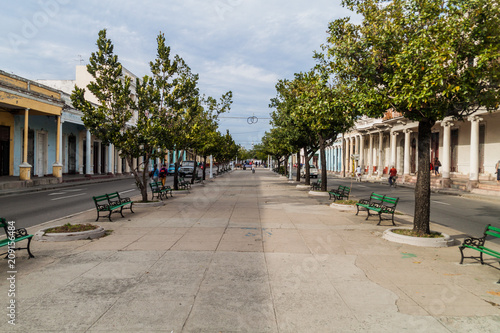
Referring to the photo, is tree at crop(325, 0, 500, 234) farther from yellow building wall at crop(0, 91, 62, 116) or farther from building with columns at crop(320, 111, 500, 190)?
yellow building wall at crop(0, 91, 62, 116)

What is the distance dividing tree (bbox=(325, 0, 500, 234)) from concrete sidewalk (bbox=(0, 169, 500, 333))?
2.80 m

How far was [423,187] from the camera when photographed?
29.3 feet

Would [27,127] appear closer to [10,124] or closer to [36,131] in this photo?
[10,124]

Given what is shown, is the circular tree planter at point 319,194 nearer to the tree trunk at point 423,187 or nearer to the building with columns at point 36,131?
the tree trunk at point 423,187

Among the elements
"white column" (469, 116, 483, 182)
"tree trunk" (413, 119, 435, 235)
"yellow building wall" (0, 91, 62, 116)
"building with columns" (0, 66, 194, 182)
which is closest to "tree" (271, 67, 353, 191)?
"tree trunk" (413, 119, 435, 235)

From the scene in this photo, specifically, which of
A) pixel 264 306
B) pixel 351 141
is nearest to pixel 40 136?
pixel 264 306

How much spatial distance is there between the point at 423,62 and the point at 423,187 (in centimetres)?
301

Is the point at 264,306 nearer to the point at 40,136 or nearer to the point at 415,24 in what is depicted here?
the point at 415,24

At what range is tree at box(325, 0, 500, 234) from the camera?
7.71 meters

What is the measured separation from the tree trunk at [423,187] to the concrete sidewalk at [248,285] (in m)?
0.90

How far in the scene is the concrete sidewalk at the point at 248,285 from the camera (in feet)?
13.9

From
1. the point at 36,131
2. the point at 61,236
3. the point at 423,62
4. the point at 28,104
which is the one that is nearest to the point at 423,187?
the point at 423,62

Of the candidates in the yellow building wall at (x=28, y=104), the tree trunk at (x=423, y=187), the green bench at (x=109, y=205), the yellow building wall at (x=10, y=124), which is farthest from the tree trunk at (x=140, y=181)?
the yellow building wall at (x=10, y=124)

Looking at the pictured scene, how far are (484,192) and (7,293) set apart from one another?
25.3 meters
